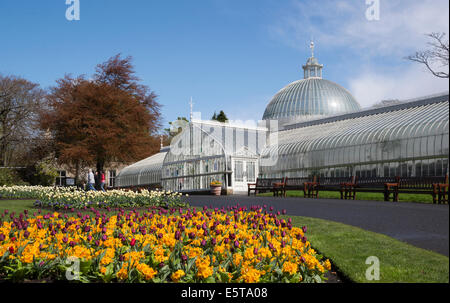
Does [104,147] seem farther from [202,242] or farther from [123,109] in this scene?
[202,242]

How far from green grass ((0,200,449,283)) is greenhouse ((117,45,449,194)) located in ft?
30.1

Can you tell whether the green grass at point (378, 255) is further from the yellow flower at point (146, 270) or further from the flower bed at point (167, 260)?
the yellow flower at point (146, 270)

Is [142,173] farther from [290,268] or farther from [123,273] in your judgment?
[290,268]

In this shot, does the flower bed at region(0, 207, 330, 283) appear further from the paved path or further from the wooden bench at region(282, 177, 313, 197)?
the wooden bench at region(282, 177, 313, 197)

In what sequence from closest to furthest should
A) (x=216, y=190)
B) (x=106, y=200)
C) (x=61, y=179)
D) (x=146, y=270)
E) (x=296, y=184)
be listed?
(x=146, y=270) → (x=106, y=200) → (x=296, y=184) → (x=216, y=190) → (x=61, y=179)

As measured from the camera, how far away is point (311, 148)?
25094mm

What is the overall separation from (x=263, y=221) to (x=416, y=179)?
32.0ft

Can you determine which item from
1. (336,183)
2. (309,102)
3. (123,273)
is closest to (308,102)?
(309,102)

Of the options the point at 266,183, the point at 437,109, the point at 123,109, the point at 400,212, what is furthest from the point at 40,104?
the point at 400,212

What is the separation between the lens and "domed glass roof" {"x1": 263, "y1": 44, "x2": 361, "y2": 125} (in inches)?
1587

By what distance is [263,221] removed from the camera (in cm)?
781

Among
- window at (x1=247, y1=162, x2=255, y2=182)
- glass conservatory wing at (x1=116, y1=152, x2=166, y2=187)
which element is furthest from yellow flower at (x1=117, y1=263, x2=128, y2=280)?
A: glass conservatory wing at (x1=116, y1=152, x2=166, y2=187)

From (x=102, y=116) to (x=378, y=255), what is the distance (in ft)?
84.3

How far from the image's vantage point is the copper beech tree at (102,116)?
28.2 metres
